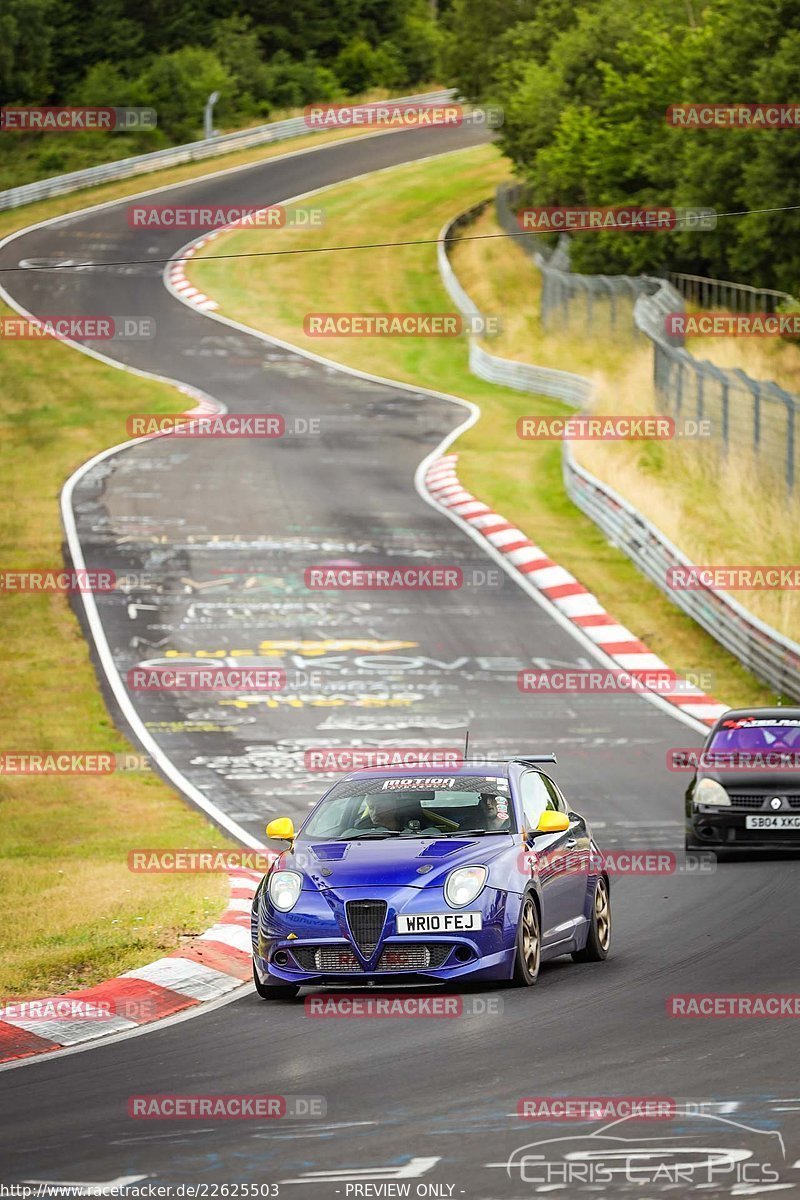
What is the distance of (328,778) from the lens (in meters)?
22.1

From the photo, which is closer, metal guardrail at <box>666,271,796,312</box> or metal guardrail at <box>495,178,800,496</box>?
metal guardrail at <box>495,178,800,496</box>

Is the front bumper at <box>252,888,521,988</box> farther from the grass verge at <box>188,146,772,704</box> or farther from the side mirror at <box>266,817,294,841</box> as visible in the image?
the grass verge at <box>188,146,772,704</box>

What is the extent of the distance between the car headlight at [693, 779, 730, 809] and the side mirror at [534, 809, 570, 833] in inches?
241

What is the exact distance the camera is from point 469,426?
147 feet

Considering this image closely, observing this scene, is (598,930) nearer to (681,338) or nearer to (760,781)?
(760,781)

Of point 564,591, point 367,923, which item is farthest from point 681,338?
point 367,923

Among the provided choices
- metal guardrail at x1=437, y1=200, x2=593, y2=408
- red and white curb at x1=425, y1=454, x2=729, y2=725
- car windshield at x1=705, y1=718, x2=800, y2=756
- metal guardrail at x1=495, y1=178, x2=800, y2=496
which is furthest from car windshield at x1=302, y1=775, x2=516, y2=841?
metal guardrail at x1=437, y1=200, x2=593, y2=408

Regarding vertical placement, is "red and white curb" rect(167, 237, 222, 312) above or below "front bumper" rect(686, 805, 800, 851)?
below

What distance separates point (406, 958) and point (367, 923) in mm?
299

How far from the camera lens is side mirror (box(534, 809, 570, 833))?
39.4ft

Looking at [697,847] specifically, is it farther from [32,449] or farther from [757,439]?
[32,449]

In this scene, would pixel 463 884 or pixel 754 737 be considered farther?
pixel 754 737

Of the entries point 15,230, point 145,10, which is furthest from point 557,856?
point 145,10

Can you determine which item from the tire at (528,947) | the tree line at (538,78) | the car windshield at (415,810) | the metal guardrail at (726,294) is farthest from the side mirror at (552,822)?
the tree line at (538,78)
